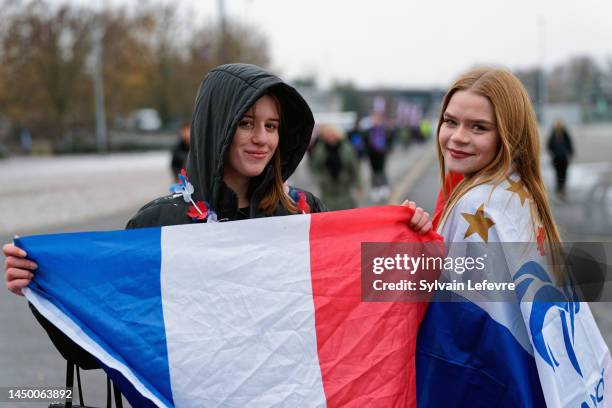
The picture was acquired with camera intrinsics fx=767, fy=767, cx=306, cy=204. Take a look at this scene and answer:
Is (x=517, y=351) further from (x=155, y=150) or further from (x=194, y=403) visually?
(x=155, y=150)

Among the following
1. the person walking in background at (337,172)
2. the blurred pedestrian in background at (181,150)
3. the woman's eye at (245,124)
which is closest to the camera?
the woman's eye at (245,124)

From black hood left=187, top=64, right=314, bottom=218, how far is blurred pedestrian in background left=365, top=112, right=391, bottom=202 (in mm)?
13627

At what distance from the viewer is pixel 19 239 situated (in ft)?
8.79

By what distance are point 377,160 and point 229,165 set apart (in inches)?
573

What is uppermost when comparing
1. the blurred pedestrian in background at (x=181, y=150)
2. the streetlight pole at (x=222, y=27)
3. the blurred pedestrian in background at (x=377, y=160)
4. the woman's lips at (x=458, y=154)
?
the streetlight pole at (x=222, y=27)

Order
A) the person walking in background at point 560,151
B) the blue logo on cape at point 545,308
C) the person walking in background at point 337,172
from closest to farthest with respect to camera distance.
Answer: the blue logo on cape at point 545,308, the person walking in background at point 337,172, the person walking in background at point 560,151

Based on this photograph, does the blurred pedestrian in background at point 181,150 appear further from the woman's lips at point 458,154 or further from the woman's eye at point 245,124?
the woman's lips at point 458,154

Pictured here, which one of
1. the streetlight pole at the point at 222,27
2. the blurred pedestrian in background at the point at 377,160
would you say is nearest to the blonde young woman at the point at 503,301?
the blurred pedestrian in background at the point at 377,160

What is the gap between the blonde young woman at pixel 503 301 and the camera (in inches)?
102

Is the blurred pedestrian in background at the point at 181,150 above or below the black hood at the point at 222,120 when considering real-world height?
below

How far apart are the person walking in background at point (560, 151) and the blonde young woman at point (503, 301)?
1275 centimetres

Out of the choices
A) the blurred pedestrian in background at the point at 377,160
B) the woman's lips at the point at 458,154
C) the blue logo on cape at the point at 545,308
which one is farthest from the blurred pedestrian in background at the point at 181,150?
the blue logo on cape at the point at 545,308

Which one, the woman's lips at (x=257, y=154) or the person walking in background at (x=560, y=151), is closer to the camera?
the woman's lips at (x=257, y=154)

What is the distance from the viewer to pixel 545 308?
104 inches
